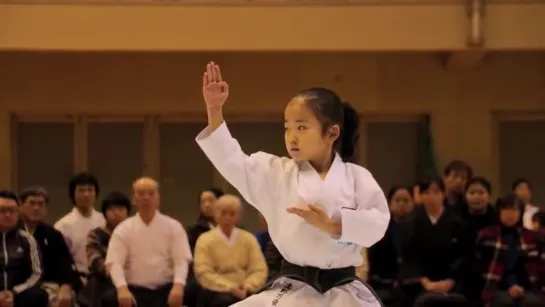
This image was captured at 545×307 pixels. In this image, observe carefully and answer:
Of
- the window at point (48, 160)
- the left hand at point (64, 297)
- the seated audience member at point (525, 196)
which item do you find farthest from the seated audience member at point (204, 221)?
the seated audience member at point (525, 196)

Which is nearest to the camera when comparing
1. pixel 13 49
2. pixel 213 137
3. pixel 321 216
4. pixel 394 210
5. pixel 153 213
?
pixel 321 216

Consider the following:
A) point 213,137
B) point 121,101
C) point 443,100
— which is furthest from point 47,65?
point 213,137

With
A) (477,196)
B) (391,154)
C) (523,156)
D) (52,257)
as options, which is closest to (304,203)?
(477,196)

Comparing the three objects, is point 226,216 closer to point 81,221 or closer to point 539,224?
point 81,221

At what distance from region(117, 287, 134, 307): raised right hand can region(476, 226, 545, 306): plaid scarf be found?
227 centimetres

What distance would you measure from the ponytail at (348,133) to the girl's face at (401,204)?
335 centimetres

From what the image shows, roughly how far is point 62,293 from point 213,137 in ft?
11.4

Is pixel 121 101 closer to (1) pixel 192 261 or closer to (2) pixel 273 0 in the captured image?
(2) pixel 273 0

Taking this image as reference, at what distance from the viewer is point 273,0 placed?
7770 mm

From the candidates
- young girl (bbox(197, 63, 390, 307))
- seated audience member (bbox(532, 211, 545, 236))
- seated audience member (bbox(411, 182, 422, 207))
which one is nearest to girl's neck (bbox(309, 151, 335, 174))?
young girl (bbox(197, 63, 390, 307))

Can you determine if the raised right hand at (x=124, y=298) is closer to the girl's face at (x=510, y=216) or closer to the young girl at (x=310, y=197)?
the girl's face at (x=510, y=216)

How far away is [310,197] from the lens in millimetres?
2920

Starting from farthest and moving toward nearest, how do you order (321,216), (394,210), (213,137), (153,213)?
(394,210) → (153,213) → (213,137) → (321,216)

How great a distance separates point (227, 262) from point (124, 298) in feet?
2.51
